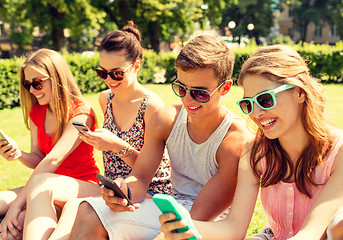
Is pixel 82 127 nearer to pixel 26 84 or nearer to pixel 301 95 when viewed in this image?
pixel 26 84

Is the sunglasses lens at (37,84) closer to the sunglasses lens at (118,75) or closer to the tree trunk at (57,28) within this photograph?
the sunglasses lens at (118,75)

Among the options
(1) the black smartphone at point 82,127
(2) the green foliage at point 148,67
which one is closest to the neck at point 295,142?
(1) the black smartphone at point 82,127

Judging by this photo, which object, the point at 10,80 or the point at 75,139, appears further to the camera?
the point at 10,80

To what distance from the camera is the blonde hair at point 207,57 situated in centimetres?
255

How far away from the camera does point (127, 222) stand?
238cm

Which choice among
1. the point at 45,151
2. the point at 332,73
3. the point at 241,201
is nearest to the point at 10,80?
the point at 45,151

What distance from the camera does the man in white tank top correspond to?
2.38m

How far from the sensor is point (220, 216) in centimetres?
285

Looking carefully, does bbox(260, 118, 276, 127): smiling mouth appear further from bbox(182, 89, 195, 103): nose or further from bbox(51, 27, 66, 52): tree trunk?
bbox(51, 27, 66, 52): tree trunk

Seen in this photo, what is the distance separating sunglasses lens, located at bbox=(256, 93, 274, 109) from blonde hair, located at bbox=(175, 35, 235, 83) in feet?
1.79

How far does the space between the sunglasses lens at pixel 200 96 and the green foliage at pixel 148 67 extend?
11.2 meters

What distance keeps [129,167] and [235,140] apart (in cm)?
113

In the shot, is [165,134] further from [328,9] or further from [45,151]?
[328,9]

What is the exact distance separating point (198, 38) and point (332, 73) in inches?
670
